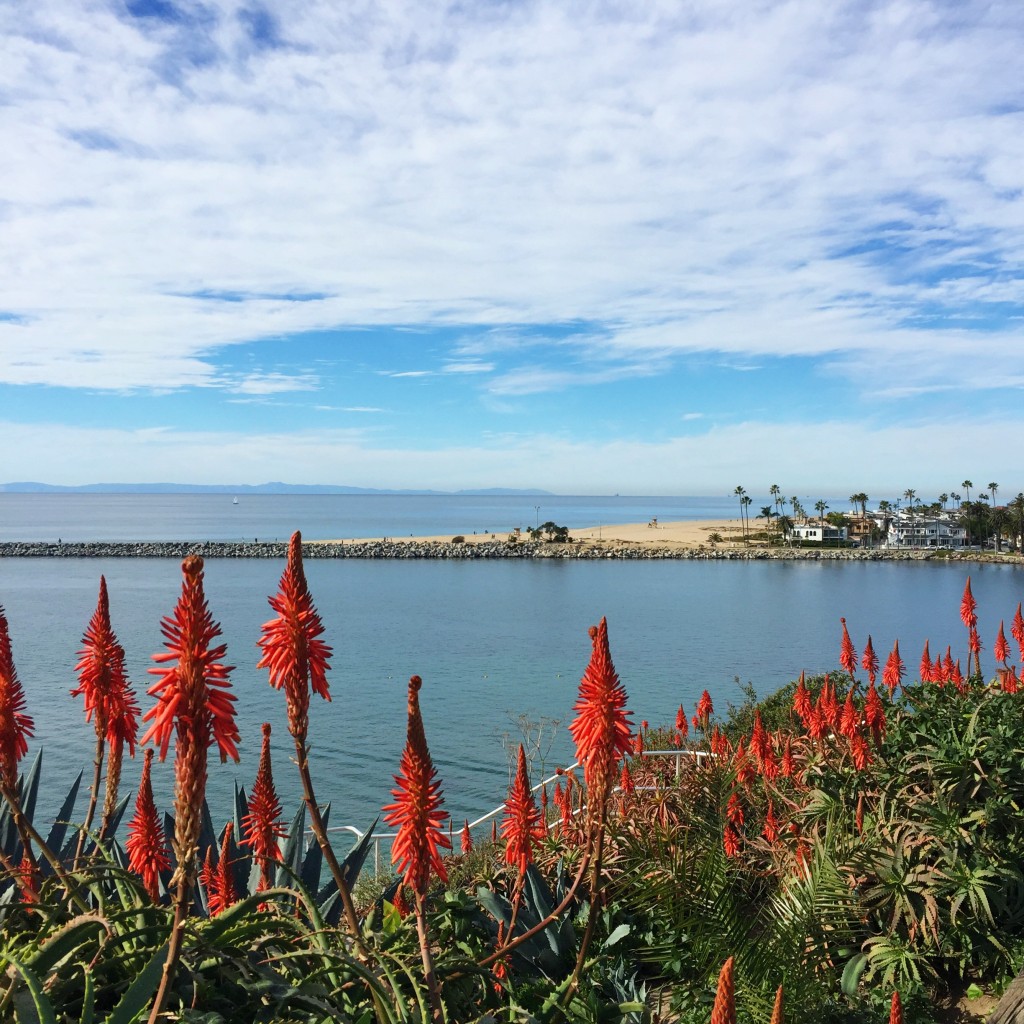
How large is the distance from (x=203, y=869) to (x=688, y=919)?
2302 mm

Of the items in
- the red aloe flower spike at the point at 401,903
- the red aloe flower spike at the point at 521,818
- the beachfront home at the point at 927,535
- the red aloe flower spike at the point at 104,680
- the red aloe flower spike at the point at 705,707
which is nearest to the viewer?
the red aloe flower spike at the point at 104,680

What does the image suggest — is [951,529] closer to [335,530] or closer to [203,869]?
[335,530]

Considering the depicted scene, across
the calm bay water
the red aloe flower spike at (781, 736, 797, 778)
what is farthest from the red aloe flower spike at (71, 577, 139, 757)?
the calm bay water

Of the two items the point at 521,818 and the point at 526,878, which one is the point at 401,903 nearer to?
the point at 521,818

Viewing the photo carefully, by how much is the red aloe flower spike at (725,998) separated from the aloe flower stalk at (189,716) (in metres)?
1.15

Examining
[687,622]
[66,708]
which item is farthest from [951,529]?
[66,708]

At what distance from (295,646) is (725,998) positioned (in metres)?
1.32

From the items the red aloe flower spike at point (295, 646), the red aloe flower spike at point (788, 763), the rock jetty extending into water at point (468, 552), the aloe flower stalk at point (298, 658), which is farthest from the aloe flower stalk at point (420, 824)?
the rock jetty extending into water at point (468, 552)

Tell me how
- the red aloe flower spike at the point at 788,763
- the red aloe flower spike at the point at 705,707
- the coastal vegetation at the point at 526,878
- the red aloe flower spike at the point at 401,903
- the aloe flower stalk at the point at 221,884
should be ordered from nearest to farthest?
the coastal vegetation at the point at 526,878 → the aloe flower stalk at the point at 221,884 → the red aloe flower spike at the point at 401,903 → the red aloe flower spike at the point at 788,763 → the red aloe flower spike at the point at 705,707

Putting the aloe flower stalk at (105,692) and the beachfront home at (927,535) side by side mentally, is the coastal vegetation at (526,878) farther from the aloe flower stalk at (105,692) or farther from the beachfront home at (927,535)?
the beachfront home at (927,535)

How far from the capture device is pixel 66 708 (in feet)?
95.9

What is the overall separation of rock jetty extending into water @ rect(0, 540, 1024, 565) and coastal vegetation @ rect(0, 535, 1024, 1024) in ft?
292

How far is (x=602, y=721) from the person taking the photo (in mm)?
2807

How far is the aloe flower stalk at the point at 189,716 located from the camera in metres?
1.64
